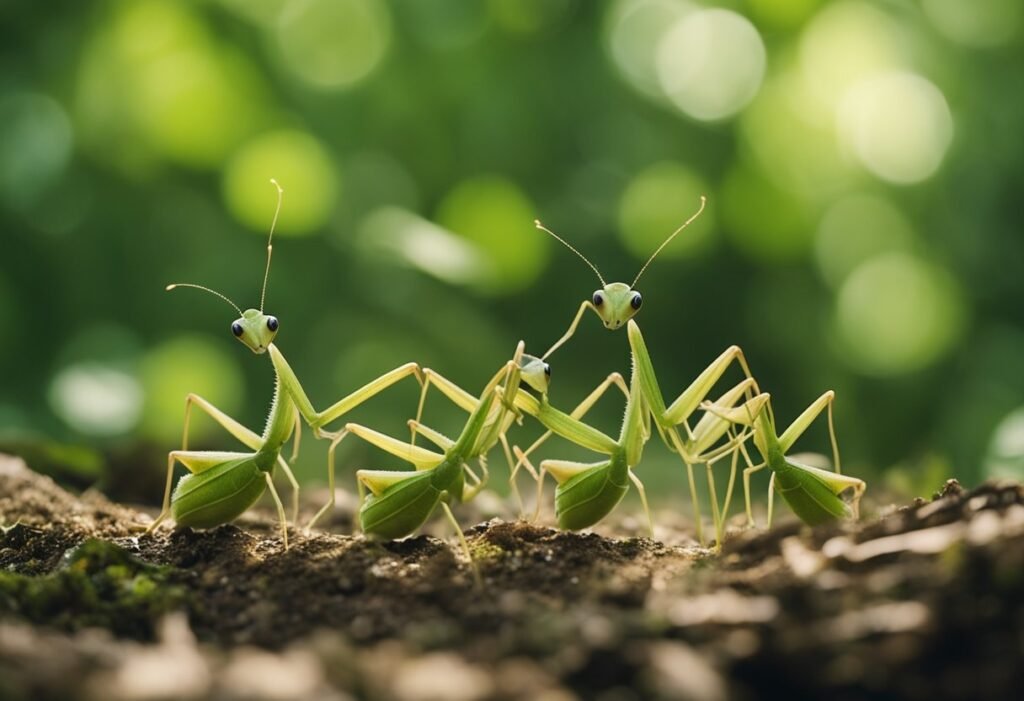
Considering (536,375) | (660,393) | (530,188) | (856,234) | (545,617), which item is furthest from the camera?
(530,188)

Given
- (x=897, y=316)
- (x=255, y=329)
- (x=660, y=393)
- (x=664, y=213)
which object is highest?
(x=897, y=316)

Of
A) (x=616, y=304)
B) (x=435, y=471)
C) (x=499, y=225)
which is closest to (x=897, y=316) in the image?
(x=499, y=225)

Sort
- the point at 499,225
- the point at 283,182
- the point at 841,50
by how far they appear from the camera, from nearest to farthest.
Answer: the point at 499,225 < the point at 283,182 < the point at 841,50

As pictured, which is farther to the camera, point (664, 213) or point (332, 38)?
point (332, 38)

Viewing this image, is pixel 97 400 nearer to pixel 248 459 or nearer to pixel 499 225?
pixel 499 225

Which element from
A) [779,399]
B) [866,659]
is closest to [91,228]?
[779,399]

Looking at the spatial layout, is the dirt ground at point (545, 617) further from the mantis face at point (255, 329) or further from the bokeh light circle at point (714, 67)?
the bokeh light circle at point (714, 67)

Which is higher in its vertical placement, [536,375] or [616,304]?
[616,304]
